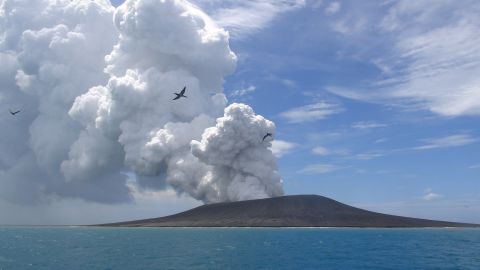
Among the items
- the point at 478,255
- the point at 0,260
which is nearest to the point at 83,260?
the point at 0,260

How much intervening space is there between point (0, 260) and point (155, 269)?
1172 inches

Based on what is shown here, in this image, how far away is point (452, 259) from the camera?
257ft

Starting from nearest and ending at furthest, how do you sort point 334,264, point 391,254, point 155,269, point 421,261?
point 155,269
point 334,264
point 421,261
point 391,254

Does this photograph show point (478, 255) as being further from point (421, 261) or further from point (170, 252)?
point (170, 252)

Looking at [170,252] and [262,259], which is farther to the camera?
[170,252]

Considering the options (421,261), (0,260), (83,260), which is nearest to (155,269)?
(83,260)

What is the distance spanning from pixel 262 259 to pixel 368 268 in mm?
17057

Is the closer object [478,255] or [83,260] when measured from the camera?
[83,260]

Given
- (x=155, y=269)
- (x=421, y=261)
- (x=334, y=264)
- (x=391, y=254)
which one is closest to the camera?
(x=155, y=269)

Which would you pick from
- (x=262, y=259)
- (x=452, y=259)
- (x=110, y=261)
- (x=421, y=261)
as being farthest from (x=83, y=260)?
(x=452, y=259)

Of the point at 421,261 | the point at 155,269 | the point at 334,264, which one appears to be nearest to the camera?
the point at 155,269

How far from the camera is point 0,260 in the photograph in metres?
76.9

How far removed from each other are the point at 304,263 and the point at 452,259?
82.0ft

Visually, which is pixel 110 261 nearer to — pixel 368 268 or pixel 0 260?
pixel 0 260
